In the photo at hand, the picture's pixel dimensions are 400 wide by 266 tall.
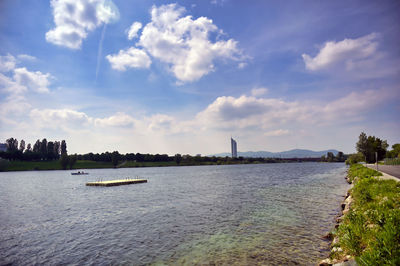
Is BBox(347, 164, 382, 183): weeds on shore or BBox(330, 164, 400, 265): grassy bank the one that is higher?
BBox(330, 164, 400, 265): grassy bank

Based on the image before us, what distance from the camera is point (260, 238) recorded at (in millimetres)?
18812

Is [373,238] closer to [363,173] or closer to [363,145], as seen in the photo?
[363,173]

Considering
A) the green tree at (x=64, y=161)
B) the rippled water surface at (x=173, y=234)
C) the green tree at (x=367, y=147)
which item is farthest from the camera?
the green tree at (x=64, y=161)

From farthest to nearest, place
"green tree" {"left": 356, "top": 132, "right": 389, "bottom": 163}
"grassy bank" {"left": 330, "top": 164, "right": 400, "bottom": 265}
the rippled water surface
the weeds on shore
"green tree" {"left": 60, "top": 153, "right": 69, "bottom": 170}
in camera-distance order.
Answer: "green tree" {"left": 60, "top": 153, "right": 69, "bottom": 170} < "green tree" {"left": 356, "top": 132, "right": 389, "bottom": 163} < the weeds on shore < the rippled water surface < "grassy bank" {"left": 330, "top": 164, "right": 400, "bottom": 265}

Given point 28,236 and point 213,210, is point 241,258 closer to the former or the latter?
point 213,210

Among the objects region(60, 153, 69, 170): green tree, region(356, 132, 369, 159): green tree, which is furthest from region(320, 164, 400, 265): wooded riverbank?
region(60, 153, 69, 170): green tree

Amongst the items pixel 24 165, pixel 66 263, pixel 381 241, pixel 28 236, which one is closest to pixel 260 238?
pixel 381 241

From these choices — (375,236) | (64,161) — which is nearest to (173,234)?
(375,236)

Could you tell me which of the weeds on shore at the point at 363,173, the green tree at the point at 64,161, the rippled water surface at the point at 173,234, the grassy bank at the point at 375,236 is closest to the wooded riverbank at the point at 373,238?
the grassy bank at the point at 375,236

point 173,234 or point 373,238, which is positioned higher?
point 373,238

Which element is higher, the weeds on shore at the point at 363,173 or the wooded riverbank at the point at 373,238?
the wooded riverbank at the point at 373,238

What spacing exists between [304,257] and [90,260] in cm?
1471

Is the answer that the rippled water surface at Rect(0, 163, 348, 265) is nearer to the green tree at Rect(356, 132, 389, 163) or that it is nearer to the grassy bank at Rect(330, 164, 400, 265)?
the grassy bank at Rect(330, 164, 400, 265)

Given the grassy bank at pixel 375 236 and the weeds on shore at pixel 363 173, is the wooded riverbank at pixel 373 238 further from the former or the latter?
the weeds on shore at pixel 363 173
